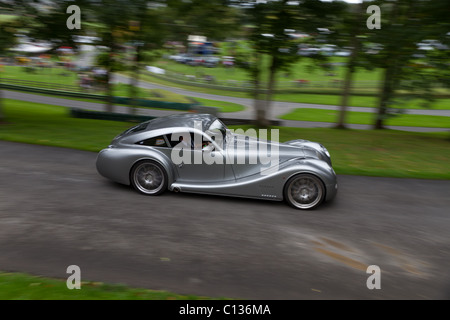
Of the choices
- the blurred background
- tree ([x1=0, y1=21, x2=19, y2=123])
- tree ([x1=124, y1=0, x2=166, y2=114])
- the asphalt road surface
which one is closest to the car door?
the asphalt road surface

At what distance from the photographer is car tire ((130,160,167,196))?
719 cm

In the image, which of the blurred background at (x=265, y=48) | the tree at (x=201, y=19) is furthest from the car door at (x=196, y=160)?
the tree at (x=201, y=19)

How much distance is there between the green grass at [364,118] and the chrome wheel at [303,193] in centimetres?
2063

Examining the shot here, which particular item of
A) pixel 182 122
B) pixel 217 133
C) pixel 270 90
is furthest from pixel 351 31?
pixel 182 122

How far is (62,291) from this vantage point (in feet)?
12.7

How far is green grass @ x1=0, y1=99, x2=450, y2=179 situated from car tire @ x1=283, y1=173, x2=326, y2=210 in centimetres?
317

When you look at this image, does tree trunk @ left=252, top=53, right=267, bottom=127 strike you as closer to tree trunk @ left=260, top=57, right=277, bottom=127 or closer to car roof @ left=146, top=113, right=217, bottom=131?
tree trunk @ left=260, top=57, right=277, bottom=127

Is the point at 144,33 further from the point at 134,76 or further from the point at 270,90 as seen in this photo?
the point at 270,90

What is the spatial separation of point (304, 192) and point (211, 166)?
1.81 meters

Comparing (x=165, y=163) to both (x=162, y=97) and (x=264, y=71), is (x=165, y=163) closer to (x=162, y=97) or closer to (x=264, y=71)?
(x=264, y=71)

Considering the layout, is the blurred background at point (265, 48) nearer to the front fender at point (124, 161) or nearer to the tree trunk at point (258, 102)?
the tree trunk at point (258, 102)

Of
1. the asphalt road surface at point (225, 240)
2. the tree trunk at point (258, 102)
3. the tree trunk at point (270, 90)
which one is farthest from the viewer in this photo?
the tree trunk at point (258, 102)

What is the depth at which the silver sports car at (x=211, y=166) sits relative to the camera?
6895 mm

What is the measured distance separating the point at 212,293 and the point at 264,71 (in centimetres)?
1555
